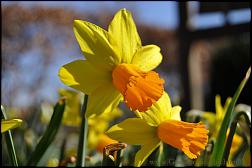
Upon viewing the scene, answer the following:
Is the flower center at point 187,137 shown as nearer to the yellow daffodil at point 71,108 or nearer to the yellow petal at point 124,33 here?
the yellow petal at point 124,33

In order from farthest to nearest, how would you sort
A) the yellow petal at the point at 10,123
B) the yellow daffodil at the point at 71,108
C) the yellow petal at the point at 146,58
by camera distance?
the yellow daffodil at the point at 71,108, the yellow petal at the point at 146,58, the yellow petal at the point at 10,123

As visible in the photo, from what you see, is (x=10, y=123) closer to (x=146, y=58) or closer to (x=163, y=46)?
(x=146, y=58)

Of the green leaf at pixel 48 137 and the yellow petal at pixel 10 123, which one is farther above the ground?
the yellow petal at pixel 10 123

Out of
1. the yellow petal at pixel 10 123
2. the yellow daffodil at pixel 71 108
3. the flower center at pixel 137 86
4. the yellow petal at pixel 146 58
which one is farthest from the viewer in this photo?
the yellow daffodil at pixel 71 108

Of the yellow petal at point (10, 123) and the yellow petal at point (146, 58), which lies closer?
the yellow petal at point (10, 123)

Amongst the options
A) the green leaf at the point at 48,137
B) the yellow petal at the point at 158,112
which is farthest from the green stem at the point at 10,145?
the yellow petal at the point at 158,112

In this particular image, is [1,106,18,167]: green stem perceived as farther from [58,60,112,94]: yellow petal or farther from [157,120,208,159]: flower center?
[157,120,208,159]: flower center

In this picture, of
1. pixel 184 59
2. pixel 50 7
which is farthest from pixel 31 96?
pixel 184 59
